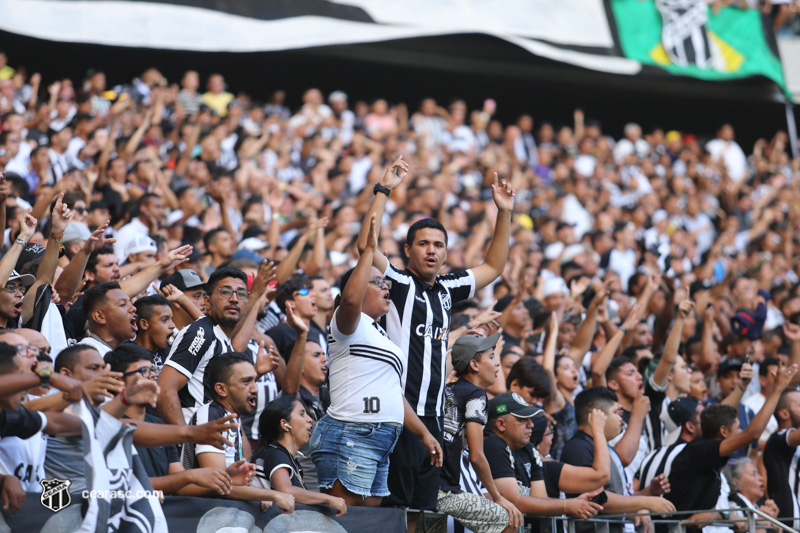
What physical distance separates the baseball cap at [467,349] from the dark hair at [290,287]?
5.20 ft

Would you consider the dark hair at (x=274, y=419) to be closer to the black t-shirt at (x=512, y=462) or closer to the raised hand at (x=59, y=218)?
the black t-shirt at (x=512, y=462)

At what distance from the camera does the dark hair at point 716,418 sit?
7.92 metres

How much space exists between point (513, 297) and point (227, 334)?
12.6ft

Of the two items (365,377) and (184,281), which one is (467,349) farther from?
→ (184,281)

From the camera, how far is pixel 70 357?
17.7 ft

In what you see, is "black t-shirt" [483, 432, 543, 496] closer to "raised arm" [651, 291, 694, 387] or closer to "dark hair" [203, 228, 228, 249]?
"raised arm" [651, 291, 694, 387]

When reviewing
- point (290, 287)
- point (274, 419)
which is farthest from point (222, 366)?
point (290, 287)

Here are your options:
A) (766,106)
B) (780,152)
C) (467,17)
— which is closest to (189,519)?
(467,17)

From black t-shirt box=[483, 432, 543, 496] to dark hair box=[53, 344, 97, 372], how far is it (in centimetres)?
256

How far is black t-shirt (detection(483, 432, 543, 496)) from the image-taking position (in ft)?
21.5

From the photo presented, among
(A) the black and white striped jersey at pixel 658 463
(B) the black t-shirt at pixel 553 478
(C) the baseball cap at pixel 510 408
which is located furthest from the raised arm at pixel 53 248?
(A) the black and white striped jersey at pixel 658 463

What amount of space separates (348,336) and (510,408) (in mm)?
1399

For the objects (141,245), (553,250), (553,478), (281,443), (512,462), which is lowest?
(553,478)

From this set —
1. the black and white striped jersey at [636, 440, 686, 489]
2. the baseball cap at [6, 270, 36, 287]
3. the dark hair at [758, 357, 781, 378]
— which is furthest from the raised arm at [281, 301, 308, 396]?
the dark hair at [758, 357, 781, 378]
